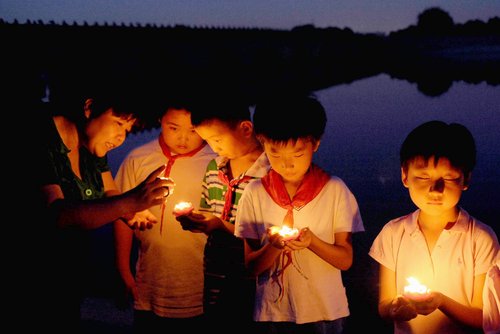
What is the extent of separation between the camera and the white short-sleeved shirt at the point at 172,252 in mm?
4055

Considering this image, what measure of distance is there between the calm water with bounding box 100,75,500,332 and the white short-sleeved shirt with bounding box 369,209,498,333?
200 cm

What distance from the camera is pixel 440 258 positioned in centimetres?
313

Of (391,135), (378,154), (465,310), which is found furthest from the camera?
(391,135)

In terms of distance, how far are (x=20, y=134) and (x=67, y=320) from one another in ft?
3.22

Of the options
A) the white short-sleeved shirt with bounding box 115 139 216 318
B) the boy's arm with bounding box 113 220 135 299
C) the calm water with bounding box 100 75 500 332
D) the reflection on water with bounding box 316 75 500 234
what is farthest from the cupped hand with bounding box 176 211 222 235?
the reflection on water with bounding box 316 75 500 234

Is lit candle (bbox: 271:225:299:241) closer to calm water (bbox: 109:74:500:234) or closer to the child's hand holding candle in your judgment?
the child's hand holding candle

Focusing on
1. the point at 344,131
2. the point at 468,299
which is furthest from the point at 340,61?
the point at 468,299

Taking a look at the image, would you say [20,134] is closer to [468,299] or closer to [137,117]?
[137,117]

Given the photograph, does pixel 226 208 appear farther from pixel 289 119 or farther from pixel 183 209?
pixel 289 119

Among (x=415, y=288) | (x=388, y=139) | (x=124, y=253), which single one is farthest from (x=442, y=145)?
(x=388, y=139)

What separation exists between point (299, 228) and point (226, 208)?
64cm

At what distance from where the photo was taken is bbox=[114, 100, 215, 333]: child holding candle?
4055 mm

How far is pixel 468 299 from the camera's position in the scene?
3051 millimetres

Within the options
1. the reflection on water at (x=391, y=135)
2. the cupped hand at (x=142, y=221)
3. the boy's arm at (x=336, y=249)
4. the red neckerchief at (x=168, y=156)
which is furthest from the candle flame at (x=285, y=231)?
the reflection on water at (x=391, y=135)
